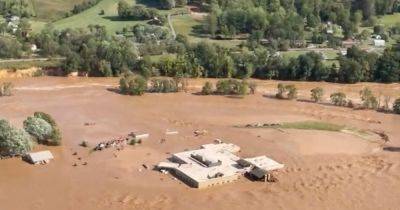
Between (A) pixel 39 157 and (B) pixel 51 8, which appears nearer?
(A) pixel 39 157

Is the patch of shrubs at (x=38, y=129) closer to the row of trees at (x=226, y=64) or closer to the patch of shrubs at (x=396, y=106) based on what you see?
the row of trees at (x=226, y=64)

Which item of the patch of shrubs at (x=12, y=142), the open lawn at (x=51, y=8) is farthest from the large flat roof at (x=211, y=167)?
the open lawn at (x=51, y=8)

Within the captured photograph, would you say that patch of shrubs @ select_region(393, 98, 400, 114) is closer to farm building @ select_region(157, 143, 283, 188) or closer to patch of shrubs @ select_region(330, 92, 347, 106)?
patch of shrubs @ select_region(330, 92, 347, 106)

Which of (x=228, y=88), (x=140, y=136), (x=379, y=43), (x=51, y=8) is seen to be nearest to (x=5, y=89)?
(x=140, y=136)

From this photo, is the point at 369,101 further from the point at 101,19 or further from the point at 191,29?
the point at 101,19

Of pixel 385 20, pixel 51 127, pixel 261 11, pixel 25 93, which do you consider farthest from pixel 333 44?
pixel 51 127

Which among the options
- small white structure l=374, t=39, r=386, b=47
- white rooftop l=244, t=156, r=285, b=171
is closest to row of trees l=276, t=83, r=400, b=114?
white rooftop l=244, t=156, r=285, b=171
